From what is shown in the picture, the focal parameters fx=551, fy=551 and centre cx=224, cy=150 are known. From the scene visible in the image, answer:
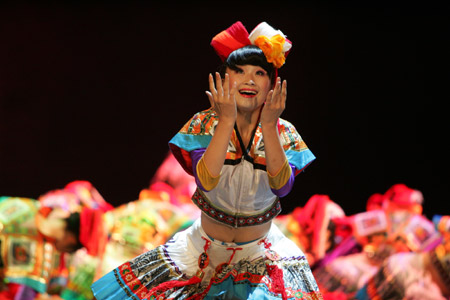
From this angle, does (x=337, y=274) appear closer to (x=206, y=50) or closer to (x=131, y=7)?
(x=206, y=50)

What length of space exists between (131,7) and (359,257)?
1.66 metres

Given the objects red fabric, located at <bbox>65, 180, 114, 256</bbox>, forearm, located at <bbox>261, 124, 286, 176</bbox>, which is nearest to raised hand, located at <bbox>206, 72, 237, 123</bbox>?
forearm, located at <bbox>261, 124, 286, 176</bbox>

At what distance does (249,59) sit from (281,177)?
37 centimetres

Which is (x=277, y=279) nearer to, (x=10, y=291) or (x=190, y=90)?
(x=10, y=291)

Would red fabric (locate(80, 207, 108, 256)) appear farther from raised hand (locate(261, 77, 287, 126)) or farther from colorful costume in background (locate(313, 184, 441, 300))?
raised hand (locate(261, 77, 287, 126))

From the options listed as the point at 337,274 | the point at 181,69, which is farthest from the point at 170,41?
the point at 337,274

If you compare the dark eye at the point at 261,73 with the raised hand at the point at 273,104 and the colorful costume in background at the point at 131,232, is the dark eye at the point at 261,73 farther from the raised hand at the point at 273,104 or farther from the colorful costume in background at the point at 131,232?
the colorful costume in background at the point at 131,232

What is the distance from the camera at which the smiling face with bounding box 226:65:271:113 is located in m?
1.63

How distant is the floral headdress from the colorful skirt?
1.84ft

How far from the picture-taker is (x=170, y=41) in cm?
277

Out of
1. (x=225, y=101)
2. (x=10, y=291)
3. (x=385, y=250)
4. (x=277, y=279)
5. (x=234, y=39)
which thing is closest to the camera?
(x=225, y=101)

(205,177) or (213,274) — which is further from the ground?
(205,177)

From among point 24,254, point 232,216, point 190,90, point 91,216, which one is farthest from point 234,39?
point 24,254

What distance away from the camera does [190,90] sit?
9.16 ft
